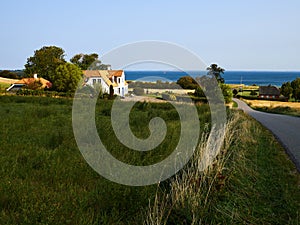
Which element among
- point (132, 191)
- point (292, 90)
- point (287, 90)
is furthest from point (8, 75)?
point (132, 191)

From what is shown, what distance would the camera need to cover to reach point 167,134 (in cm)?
839

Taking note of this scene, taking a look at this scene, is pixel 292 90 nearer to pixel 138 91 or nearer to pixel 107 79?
pixel 107 79

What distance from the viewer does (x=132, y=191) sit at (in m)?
4.38

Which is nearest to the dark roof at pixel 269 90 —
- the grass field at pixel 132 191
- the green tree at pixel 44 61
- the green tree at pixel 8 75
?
the green tree at pixel 44 61

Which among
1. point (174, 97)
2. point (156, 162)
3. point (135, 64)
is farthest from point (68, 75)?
point (156, 162)

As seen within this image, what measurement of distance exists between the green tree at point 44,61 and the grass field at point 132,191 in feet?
222

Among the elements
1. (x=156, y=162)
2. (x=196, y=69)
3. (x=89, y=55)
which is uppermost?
(x=89, y=55)

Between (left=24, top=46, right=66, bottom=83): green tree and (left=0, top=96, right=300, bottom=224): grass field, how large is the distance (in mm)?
67677

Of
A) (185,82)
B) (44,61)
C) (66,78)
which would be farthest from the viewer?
(44,61)

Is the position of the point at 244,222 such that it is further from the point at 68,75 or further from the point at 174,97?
the point at 68,75

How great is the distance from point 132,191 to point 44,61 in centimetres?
7359

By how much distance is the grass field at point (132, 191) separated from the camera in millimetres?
3674

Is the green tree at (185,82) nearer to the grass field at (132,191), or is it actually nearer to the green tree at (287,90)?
the grass field at (132,191)

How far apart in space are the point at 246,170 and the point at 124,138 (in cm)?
288
